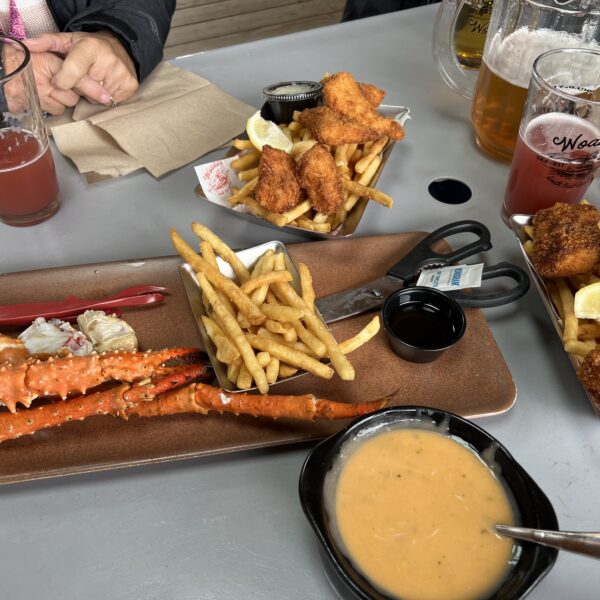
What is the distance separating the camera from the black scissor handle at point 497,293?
1.31m

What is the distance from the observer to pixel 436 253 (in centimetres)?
143

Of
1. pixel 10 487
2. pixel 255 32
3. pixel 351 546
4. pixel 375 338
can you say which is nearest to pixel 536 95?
pixel 375 338

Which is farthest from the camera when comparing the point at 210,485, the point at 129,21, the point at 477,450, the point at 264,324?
the point at 129,21

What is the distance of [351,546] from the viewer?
892mm

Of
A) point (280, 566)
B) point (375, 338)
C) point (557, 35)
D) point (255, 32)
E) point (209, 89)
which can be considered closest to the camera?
point (280, 566)

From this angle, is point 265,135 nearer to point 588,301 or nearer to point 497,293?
point 497,293

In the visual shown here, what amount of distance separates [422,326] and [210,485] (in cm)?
53

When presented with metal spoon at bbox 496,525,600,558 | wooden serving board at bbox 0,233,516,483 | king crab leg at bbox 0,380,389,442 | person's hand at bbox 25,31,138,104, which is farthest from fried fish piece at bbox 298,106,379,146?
metal spoon at bbox 496,525,600,558

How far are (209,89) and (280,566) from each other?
4.83ft

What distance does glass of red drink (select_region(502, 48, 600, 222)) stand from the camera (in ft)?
4.60

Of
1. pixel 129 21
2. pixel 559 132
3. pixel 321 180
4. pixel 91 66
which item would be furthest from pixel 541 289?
pixel 129 21

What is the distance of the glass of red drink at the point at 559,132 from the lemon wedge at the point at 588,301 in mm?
359

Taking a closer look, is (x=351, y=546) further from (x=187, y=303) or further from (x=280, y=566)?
(x=187, y=303)

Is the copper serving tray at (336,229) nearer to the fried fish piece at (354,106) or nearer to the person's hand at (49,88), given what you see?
the fried fish piece at (354,106)
